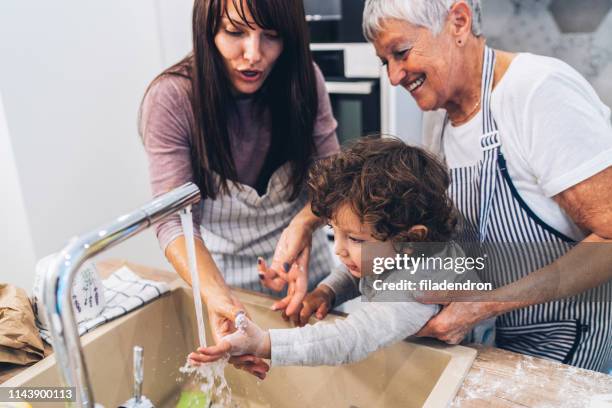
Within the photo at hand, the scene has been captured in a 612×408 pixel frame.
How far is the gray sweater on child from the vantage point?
84 cm

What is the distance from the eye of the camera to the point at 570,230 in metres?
0.97

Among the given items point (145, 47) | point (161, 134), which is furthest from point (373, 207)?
point (145, 47)

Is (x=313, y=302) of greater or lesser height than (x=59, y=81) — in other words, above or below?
below

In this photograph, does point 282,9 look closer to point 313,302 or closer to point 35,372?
point 313,302

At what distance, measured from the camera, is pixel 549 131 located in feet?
2.92

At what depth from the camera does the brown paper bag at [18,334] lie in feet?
3.04

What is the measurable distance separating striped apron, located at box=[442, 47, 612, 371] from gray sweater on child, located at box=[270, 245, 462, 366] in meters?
0.16

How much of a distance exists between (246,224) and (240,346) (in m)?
0.50

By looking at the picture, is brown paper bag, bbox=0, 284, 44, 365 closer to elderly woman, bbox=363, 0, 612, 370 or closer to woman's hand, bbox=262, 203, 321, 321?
woman's hand, bbox=262, 203, 321, 321

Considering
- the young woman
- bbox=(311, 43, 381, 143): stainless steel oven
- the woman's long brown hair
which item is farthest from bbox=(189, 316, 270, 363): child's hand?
bbox=(311, 43, 381, 143): stainless steel oven

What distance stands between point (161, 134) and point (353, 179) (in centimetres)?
43

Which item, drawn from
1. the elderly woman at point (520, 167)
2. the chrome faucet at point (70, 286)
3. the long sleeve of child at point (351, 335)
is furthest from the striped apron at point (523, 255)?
the chrome faucet at point (70, 286)

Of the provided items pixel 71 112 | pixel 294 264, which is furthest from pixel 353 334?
pixel 71 112

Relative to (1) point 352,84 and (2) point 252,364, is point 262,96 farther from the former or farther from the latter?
(1) point 352,84
